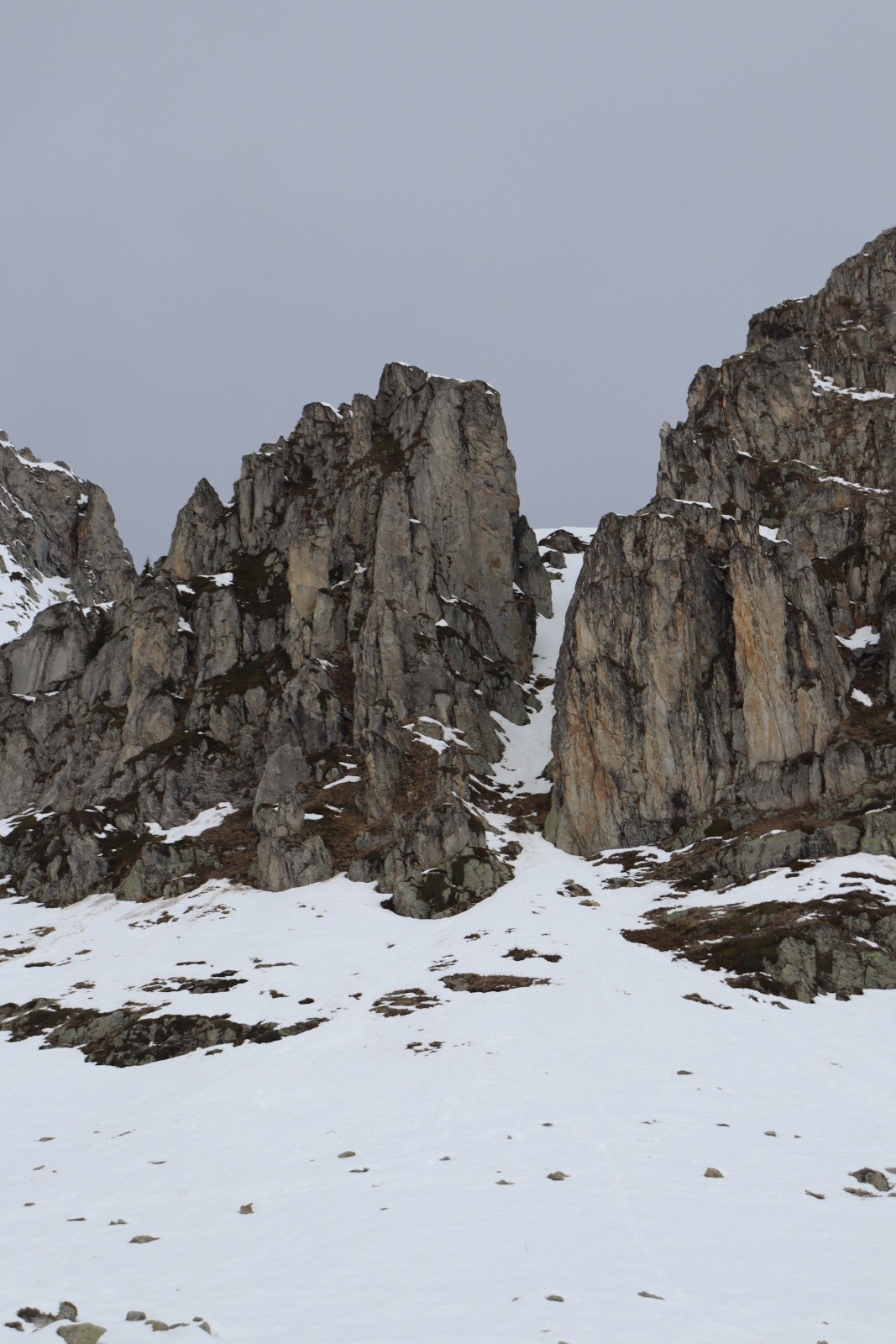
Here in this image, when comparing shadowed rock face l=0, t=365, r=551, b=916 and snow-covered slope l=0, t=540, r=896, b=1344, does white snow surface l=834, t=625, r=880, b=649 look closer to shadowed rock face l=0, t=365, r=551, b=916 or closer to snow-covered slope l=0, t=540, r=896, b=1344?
snow-covered slope l=0, t=540, r=896, b=1344

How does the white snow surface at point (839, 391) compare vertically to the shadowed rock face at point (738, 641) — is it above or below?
above

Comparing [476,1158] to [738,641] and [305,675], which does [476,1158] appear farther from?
[305,675]

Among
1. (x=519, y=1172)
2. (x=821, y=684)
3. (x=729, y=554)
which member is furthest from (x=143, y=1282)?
(x=729, y=554)

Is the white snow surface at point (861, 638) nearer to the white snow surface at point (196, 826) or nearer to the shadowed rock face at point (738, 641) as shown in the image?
the shadowed rock face at point (738, 641)

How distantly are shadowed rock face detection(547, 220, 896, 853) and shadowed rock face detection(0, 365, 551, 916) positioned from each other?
1587 cm

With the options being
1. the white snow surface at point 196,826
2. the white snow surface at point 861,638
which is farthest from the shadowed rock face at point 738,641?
the white snow surface at point 196,826

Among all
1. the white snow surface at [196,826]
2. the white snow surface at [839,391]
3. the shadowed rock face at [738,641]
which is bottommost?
the white snow surface at [196,826]

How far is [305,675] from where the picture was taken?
324 feet

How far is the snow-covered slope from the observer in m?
Result: 13.3

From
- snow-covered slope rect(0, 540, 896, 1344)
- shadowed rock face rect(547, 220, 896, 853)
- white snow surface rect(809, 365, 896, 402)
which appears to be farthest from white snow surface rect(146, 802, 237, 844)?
white snow surface rect(809, 365, 896, 402)

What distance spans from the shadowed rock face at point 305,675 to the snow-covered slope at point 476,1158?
954 inches

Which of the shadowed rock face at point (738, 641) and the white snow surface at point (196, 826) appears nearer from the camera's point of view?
the shadowed rock face at point (738, 641)

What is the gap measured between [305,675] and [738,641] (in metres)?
47.4

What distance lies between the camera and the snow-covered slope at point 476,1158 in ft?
43.5
